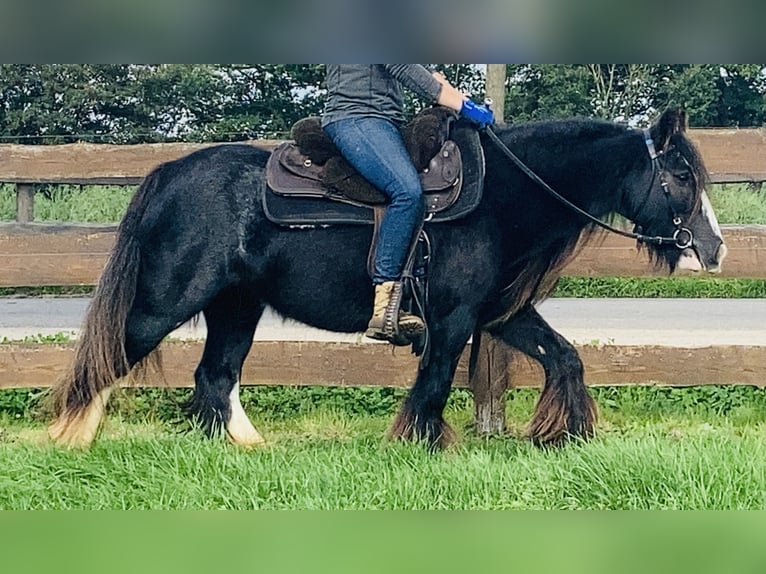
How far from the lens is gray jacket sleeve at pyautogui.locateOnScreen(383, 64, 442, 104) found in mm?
4102

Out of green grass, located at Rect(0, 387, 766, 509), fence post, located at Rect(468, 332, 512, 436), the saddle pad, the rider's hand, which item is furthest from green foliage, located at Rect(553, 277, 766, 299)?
the rider's hand

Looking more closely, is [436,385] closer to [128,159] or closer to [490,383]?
[490,383]

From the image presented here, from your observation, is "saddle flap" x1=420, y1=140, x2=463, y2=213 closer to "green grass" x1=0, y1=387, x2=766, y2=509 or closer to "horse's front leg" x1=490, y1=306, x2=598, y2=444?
"horse's front leg" x1=490, y1=306, x2=598, y2=444

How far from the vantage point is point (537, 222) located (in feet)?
14.7

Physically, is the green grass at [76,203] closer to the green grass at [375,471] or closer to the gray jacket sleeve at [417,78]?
the green grass at [375,471]

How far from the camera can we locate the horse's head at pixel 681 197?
4.36 meters

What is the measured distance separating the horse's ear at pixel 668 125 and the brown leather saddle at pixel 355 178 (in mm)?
830

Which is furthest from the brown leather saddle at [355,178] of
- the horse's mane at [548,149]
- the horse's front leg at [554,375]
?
the horse's front leg at [554,375]

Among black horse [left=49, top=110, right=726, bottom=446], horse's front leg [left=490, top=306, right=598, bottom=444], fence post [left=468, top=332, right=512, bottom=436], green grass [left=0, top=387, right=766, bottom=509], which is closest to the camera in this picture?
green grass [left=0, top=387, right=766, bottom=509]

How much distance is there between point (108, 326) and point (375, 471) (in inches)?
56.2

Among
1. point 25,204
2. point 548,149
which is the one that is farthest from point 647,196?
point 25,204

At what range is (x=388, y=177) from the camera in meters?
4.20

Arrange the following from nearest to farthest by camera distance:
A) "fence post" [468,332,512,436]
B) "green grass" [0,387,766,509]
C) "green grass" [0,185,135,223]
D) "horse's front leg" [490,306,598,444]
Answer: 1. "green grass" [0,387,766,509]
2. "horse's front leg" [490,306,598,444]
3. "fence post" [468,332,512,436]
4. "green grass" [0,185,135,223]
